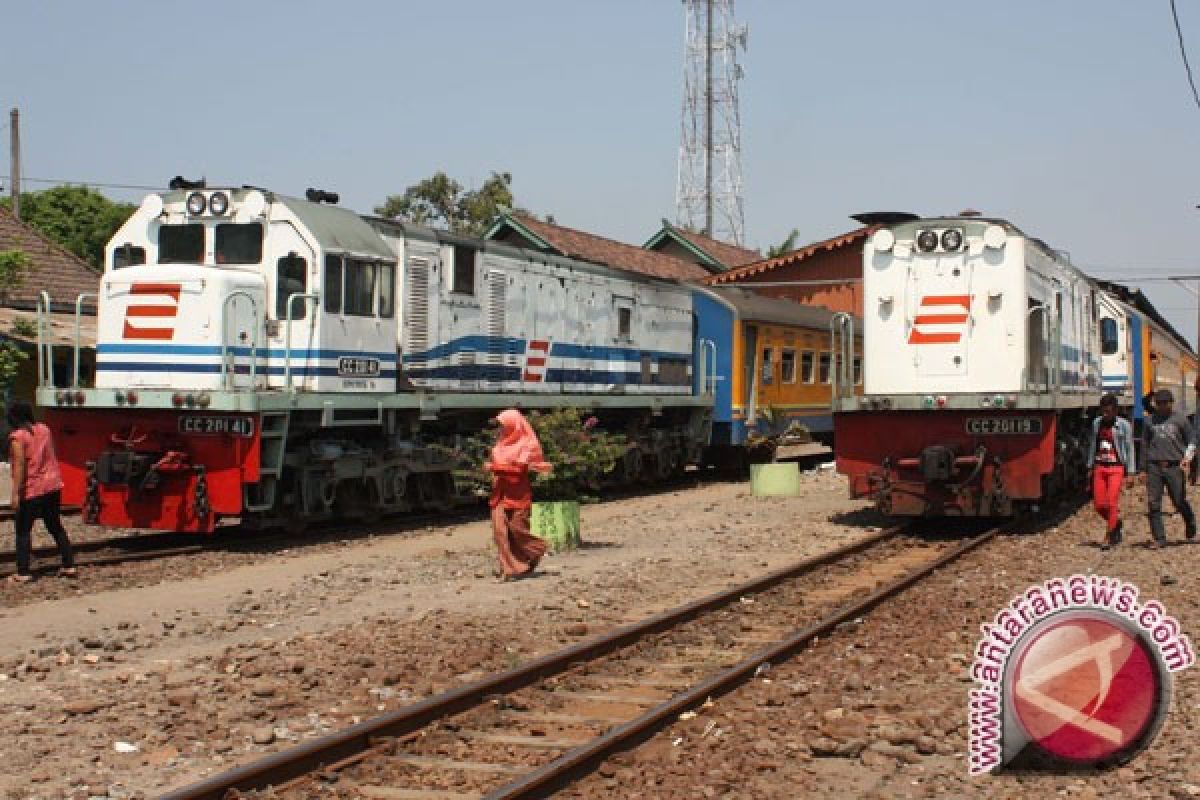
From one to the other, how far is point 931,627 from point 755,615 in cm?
131

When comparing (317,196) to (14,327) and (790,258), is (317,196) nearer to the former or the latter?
(14,327)

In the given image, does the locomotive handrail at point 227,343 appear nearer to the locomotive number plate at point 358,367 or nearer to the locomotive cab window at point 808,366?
the locomotive number plate at point 358,367

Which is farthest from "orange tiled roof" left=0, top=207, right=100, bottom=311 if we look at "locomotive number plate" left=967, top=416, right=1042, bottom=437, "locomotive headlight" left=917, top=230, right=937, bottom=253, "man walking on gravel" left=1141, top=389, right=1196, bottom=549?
"man walking on gravel" left=1141, top=389, right=1196, bottom=549

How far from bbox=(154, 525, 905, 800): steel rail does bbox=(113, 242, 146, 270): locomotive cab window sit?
8149mm

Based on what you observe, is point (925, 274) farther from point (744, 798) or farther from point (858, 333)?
point (858, 333)

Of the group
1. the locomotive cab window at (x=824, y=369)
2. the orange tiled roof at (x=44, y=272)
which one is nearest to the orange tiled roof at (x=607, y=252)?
the locomotive cab window at (x=824, y=369)

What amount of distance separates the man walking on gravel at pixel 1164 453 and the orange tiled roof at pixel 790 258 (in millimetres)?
21758

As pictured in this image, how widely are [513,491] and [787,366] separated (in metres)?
15.8

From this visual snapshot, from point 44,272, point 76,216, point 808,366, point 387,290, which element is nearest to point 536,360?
point 387,290

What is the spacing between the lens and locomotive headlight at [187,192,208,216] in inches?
572

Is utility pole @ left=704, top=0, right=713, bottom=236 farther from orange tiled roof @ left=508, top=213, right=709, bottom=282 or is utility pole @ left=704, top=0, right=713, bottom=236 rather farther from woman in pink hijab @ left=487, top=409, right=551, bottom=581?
woman in pink hijab @ left=487, top=409, right=551, bottom=581

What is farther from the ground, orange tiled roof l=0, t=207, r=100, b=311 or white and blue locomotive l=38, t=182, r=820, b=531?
orange tiled roof l=0, t=207, r=100, b=311

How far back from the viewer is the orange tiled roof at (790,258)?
3538cm

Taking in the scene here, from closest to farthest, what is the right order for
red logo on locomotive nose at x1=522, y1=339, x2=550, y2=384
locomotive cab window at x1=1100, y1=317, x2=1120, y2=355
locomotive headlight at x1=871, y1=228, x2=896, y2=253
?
locomotive headlight at x1=871, y1=228, x2=896, y2=253, red logo on locomotive nose at x1=522, y1=339, x2=550, y2=384, locomotive cab window at x1=1100, y1=317, x2=1120, y2=355
